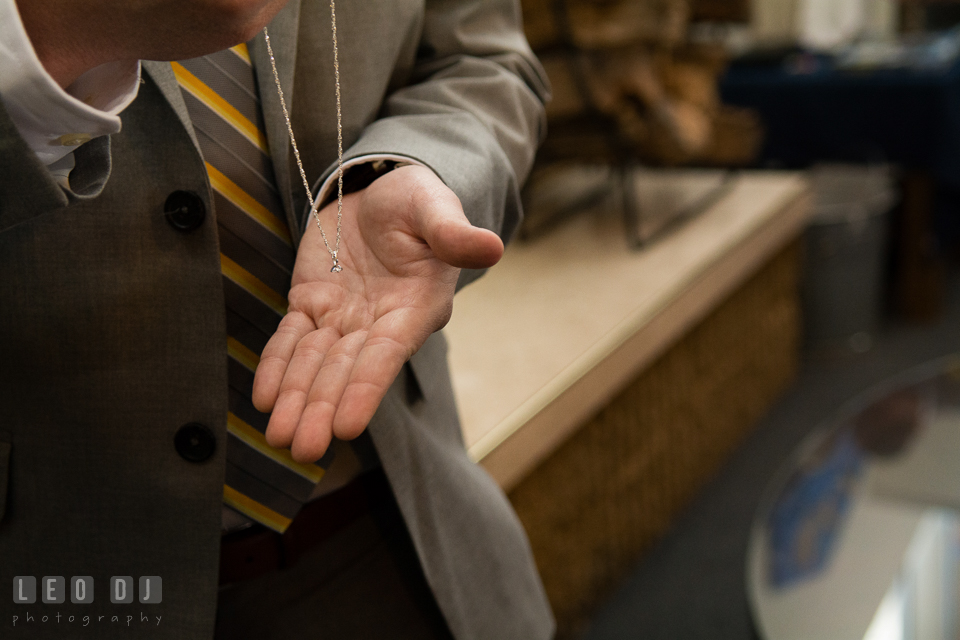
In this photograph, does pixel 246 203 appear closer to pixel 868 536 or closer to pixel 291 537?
pixel 291 537

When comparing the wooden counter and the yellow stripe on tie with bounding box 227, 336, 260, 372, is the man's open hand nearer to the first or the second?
the yellow stripe on tie with bounding box 227, 336, 260, 372

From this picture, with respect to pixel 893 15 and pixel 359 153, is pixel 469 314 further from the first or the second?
pixel 893 15

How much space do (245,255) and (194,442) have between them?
0.13 metres

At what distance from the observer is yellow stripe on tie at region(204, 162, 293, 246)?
20.8 inches

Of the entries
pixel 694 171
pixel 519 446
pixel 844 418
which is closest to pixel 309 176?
pixel 519 446

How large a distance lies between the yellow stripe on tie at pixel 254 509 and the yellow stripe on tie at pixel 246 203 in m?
0.18

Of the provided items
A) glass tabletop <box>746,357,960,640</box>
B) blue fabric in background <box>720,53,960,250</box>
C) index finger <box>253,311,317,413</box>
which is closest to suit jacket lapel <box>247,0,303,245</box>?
index finger <box>253,311,317,413</box>

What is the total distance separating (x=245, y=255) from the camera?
0.55 m

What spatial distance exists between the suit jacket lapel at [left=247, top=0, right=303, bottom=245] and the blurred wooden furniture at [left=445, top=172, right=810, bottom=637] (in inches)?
27.1

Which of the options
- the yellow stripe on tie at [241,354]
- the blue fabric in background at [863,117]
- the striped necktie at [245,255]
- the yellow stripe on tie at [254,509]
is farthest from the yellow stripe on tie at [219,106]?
the blue fabric in background at [863,117]

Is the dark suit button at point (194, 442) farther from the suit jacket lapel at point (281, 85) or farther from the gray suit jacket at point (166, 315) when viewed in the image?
the suit jacket lapel at point (281, 85)

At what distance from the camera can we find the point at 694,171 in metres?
2.83

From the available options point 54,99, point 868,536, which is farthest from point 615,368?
point 54,99

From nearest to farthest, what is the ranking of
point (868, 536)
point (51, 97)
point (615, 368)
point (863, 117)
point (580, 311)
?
point (51, 97)
point (868, 536)
point (615, 368)
point (580, 311)
point (863, 117)
